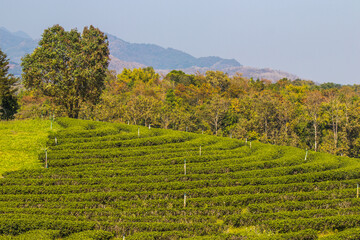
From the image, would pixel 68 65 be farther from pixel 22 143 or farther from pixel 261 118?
pixel 261 118

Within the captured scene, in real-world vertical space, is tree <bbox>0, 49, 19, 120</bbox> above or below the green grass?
above

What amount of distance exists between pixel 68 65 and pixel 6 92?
40.8 feet

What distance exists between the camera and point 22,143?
110ft

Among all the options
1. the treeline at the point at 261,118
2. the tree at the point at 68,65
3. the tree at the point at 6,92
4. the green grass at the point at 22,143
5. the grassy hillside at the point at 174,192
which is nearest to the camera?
the grassy hillside at the point at 174,192

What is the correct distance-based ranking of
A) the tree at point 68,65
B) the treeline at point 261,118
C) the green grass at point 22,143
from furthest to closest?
the treeline at point 261,118 → the tree at point 68,65 → the green grass at point 22,143

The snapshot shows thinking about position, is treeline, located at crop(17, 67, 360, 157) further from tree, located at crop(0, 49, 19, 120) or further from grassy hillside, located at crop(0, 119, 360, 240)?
grassy hillside, located at crop(0, 119, 360, 240)

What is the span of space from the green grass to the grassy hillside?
1.44 metres

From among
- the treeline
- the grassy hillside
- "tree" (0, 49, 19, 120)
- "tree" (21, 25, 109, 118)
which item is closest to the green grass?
the grassy hillside

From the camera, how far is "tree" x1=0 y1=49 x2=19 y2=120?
5247 centimetres

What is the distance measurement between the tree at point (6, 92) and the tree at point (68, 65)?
665cm

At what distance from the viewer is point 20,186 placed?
81.3 ft

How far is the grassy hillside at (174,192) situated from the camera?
19.6m

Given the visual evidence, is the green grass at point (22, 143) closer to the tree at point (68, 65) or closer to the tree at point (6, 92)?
the tree at point (68, 65)

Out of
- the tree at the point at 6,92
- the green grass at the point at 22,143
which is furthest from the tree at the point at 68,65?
the green grass at the point at 22,143
